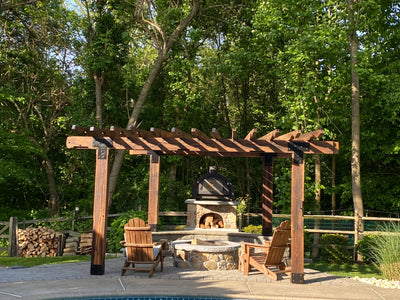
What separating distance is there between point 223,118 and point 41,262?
39.7ft

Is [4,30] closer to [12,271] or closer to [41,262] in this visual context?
[41,262]

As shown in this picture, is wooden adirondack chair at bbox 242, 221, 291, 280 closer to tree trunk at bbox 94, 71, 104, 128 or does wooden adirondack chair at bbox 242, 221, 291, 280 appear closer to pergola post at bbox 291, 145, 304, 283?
pergola post at bbox 291, 145, 304, 283

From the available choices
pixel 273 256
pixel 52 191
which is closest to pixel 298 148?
pixel 273 256

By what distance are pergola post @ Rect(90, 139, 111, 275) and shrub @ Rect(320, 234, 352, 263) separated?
6449mm

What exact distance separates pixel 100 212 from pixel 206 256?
83.9 inches

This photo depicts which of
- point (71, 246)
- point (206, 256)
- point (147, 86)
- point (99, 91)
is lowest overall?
point (71, 246)

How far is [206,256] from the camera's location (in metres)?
8.48

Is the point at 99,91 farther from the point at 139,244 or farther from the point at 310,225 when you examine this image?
the point at 139,244

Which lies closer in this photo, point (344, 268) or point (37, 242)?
point (344, 268)

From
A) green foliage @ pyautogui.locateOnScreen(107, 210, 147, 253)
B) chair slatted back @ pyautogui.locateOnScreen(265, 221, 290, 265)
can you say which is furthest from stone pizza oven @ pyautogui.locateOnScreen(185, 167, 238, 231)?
chair slatted back @ pyautogui.locateOnScreen(265, 221, 290, 265)

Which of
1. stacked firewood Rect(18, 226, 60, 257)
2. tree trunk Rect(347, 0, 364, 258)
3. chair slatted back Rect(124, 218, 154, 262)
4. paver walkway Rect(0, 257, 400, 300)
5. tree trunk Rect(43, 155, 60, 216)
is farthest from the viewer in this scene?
tree trunk Rect(43, 155, 60, 216)

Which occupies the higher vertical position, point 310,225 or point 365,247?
point 310,225

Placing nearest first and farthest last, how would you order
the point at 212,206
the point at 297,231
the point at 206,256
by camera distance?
the point at 297,231, the point at 206,256, the point at 212,206

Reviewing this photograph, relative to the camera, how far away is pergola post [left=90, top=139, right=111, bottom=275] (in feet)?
25.3
